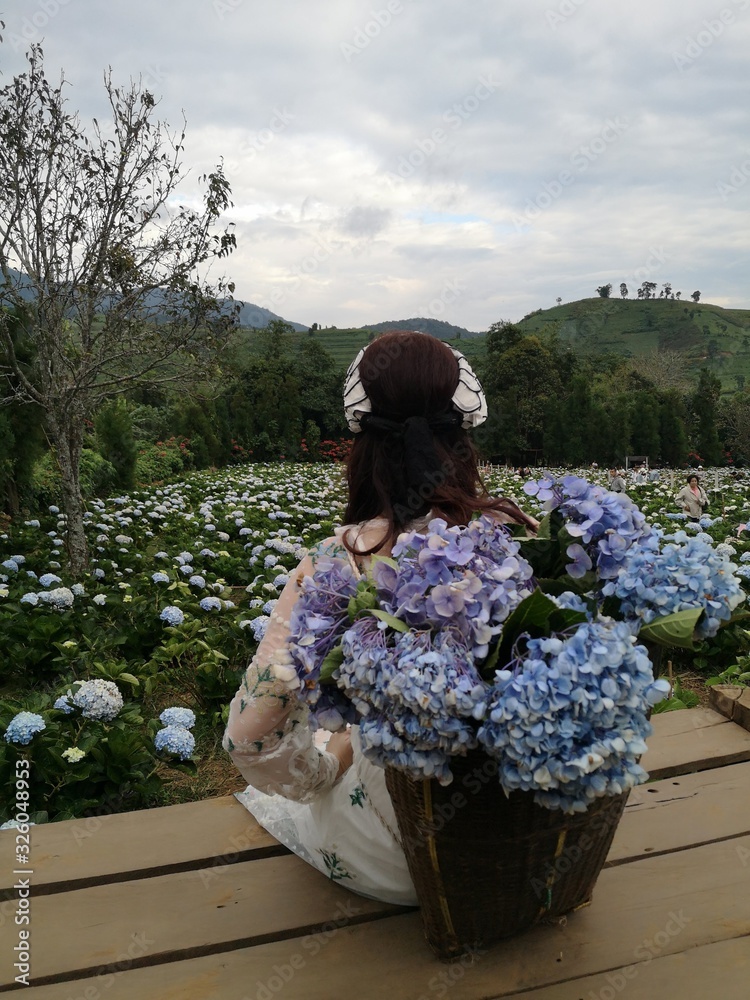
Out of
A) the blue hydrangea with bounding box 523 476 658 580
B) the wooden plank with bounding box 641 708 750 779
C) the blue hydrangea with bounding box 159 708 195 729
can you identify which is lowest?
the blue hydrangea with bounding box 159 708 195 729

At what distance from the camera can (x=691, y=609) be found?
3.45 ft

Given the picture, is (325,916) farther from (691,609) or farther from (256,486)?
(256,486)

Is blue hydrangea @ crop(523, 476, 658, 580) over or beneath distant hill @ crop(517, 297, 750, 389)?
beneath

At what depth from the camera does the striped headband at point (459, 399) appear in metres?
1.51

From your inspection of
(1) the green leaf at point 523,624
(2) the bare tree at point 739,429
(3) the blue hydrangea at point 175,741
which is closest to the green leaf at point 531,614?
(1) the green leaf at point 523,624

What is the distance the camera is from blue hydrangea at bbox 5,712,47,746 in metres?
2.24

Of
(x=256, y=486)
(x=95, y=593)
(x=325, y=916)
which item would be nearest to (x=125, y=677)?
(x=95, y=593)

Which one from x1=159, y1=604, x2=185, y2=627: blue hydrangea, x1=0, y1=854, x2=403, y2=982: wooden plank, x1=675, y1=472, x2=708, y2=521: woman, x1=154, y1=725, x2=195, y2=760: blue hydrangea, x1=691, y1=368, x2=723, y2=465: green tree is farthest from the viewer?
x1=691, y1=368, x2=723, y2=465: green tree

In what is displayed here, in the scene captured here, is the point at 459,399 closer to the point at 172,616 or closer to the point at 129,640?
the point at 172,616

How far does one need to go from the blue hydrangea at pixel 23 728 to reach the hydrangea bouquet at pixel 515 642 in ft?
5.04

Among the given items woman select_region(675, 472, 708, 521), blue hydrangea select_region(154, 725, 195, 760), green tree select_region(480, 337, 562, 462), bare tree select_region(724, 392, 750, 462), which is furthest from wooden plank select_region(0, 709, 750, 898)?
bare tree select_region(724, 392, 750, 462)

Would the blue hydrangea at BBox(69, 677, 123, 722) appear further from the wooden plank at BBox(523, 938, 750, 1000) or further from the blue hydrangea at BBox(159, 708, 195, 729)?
the wooden plank at BBox(523, 938, 750, 1000)

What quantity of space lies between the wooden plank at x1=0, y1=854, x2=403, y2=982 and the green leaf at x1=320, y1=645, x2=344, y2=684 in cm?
69

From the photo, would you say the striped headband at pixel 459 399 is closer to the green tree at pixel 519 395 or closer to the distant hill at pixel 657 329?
the green tree at pixel 519 395
